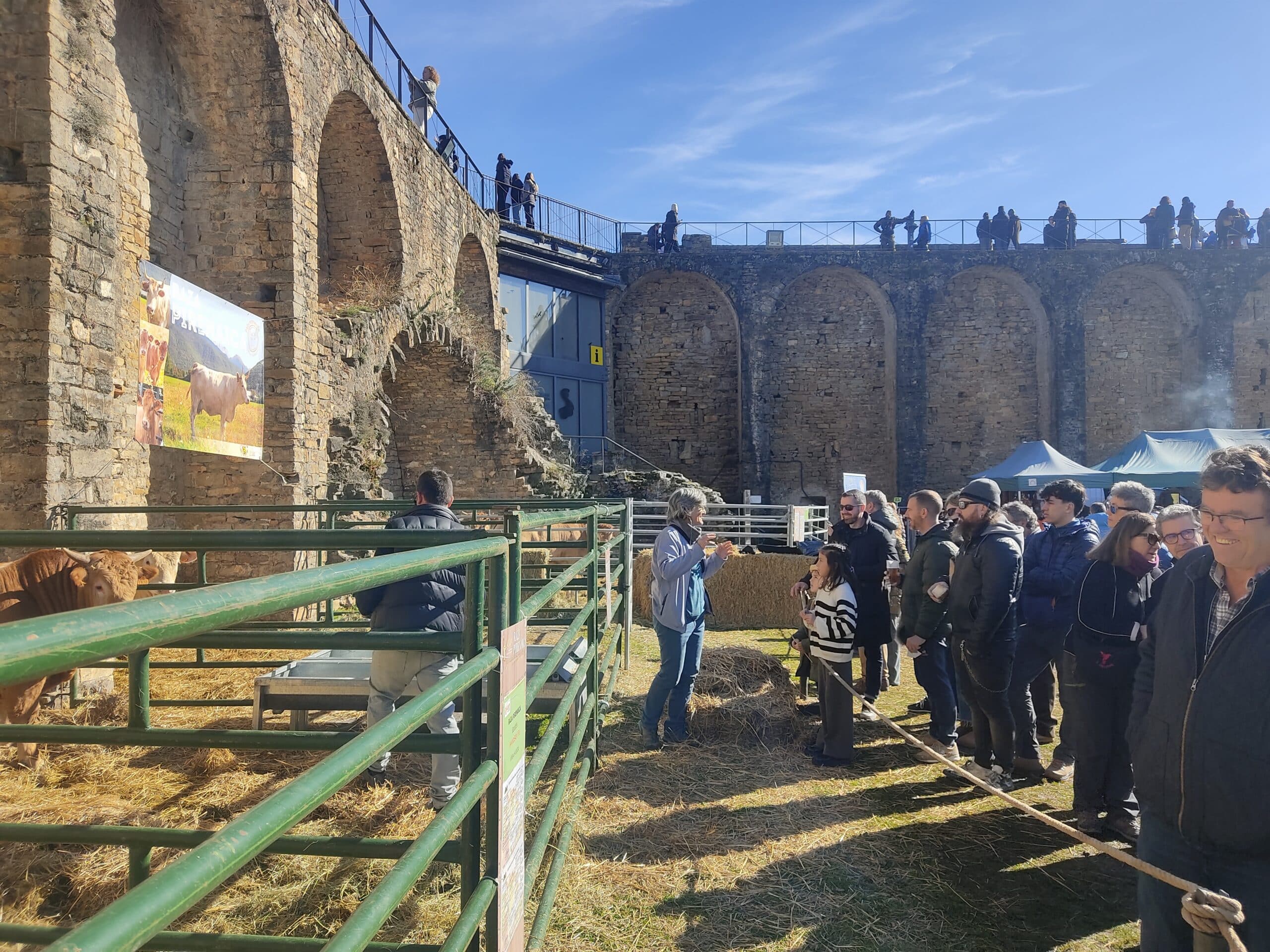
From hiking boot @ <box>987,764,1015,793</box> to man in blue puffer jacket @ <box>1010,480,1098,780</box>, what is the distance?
1.02ft

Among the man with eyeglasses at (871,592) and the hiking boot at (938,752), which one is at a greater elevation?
the man with eyeglasses at (871,592)

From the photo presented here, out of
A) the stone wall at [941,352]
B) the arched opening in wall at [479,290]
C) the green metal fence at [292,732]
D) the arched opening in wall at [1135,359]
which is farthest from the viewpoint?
the arched opening in wall at [1135,359]

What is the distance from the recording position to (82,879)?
278cm

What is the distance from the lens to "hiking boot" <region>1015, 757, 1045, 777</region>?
14.6 feet

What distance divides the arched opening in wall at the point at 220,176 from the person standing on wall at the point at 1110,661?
7.73 meters

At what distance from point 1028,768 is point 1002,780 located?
1.22 ft

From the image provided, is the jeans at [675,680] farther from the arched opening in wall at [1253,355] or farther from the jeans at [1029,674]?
the arched opening in wall at [1253,355]

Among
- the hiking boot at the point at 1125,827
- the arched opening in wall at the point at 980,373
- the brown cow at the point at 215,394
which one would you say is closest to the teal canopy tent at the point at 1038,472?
the arched opening in wall at the point at 980,373

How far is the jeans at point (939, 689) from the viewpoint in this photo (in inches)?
188

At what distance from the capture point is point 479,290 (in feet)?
53.7

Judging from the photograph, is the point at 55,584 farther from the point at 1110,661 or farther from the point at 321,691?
the point at 1110,661

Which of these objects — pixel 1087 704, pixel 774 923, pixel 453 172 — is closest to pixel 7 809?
pixel 774 923

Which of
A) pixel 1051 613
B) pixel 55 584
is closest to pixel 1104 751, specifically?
pixel 1051 613

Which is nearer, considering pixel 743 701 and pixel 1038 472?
pixel 743 701
